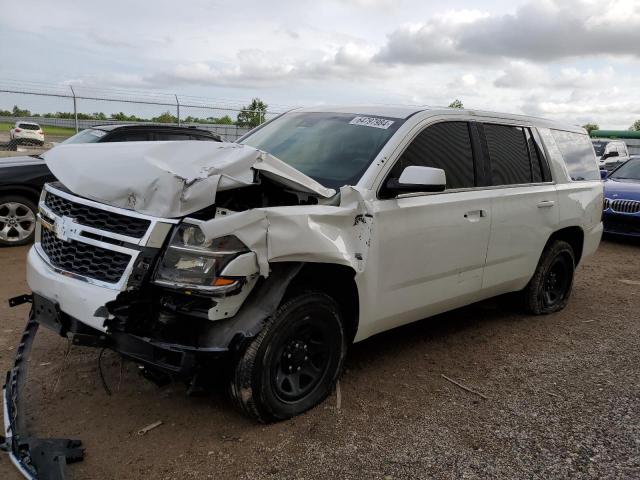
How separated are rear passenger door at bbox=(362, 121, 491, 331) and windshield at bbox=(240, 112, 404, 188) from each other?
22cm

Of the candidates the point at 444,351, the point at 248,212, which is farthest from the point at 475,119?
the point at 248,212

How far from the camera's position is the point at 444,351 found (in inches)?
180

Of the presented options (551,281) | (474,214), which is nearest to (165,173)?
(474,214)

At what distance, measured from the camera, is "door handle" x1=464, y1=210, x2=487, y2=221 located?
4.17 metres

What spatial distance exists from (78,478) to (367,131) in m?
2.70

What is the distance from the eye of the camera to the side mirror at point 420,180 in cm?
348

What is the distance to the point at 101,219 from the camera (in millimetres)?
2967

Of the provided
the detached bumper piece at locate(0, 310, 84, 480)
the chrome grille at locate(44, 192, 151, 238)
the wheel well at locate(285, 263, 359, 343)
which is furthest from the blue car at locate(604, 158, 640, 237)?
the detached bumper piece at locate(0, 310, 84, 480)

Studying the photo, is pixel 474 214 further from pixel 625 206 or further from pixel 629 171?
pixel 629 171

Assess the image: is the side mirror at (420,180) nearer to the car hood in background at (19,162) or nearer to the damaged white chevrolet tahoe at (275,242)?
the damaged white chevrolet tahoe at (275,242)

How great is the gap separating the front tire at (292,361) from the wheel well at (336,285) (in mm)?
74

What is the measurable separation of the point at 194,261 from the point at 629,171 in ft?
34.9

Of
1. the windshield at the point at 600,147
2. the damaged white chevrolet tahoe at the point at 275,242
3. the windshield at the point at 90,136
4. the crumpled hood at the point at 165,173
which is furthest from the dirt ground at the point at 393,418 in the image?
the windshield at the point at 600,147

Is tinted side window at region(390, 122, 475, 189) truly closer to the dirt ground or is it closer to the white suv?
the white suv
